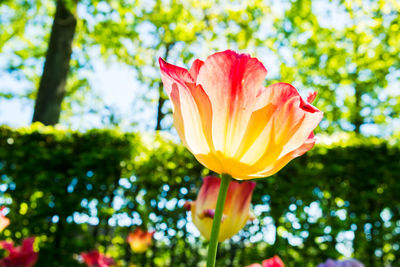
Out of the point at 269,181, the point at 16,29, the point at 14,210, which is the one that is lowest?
the point at 14,210

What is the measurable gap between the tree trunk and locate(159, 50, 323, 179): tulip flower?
764 cm

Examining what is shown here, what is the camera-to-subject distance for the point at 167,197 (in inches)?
184

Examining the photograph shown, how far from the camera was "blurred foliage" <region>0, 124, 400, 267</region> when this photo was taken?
4.38 meters

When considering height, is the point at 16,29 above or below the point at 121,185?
above

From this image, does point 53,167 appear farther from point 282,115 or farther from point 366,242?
point 282,115

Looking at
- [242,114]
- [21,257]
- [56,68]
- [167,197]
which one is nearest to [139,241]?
[167,197]

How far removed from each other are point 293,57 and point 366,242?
27.1ft

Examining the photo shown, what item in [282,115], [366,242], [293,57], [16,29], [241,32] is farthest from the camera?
[16,29]

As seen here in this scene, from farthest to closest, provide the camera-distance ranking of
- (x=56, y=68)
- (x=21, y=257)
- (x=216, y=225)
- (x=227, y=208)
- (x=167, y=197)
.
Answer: (x=56, y=68), (x=167, y=197), (x=21, y=257), (x=227, y=208), (x=216, y=225)

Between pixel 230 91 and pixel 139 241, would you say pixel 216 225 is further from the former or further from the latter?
pixel 139 241

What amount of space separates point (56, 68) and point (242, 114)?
830 cm

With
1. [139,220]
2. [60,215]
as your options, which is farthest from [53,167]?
[139,220]

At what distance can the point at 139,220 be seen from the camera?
471cm

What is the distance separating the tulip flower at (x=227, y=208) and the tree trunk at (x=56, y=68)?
7.37 metres
